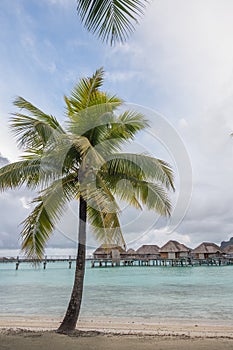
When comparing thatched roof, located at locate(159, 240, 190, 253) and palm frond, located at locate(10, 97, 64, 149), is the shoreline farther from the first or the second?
thatched roof, located at locate(159, 240, 190, 253)

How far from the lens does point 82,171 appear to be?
282 inches

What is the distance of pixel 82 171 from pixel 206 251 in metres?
66.7

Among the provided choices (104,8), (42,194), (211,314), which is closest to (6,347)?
(42,194)

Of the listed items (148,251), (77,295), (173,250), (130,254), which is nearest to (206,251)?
(173,250)

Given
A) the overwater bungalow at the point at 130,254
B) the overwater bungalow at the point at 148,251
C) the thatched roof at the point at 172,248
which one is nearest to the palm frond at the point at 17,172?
the thatched roof at the point at 172,248

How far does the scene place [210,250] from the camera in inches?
2741

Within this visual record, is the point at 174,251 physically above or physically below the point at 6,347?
above

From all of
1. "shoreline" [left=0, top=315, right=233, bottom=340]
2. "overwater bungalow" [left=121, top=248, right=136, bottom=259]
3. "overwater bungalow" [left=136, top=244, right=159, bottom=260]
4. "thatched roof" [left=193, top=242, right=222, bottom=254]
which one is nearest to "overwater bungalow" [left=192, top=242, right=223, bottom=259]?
"thatched roof" [left=193, top=242, right=222, bottom=254]

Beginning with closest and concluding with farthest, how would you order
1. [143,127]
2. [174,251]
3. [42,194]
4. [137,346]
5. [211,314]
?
1. [137,346]
2. [42,194]
3. [143,127]
4. [211,314]
5. [174,251]

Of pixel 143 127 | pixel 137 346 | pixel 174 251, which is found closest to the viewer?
pixel 137 346

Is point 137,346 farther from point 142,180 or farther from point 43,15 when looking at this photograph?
point 43,15

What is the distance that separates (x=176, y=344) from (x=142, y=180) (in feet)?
11.2

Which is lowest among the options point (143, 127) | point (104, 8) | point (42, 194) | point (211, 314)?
point (211, 314)

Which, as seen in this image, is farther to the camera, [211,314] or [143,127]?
[211,314]
